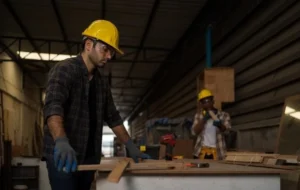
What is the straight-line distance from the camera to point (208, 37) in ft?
25.1

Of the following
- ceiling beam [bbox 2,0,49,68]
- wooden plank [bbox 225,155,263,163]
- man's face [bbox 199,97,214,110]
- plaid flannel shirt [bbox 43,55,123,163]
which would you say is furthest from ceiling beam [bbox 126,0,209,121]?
plaid flannel shirt [bbox 43,55,123,163]

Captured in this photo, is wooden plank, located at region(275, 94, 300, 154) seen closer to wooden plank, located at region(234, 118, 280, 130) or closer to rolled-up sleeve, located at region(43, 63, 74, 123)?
wooden plank, located at region(234, 118, 280, 130)

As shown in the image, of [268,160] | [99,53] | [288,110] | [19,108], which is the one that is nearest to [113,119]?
[99,53]

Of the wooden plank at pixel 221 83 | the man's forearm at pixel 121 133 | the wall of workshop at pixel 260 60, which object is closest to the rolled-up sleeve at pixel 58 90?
the man's forearm at pixel 121 133

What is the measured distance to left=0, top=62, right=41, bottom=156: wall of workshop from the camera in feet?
36.4

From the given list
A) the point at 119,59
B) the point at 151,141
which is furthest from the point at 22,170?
the point at 119,59

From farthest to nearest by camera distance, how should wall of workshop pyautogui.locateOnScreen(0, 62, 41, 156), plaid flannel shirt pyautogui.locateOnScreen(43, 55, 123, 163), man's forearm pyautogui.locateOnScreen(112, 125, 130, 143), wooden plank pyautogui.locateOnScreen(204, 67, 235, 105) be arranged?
1. wall of workshop pyautogui.locateOnScreen(0, 62, 41, 156)
2. wooden plank pyautogui.locateOnScreen(204, 67, 235, 105)
3. man's forearm pyautogui.locateOnScreen(112, 125, 130, 143)
4. plaid flannel shirt pyautogui.locateOnScreen(43, 55, 123, 163)

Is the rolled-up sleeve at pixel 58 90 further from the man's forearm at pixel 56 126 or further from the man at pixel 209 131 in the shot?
the man at pixel 209 131

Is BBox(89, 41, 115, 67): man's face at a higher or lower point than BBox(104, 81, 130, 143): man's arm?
higher

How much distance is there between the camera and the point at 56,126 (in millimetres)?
2141

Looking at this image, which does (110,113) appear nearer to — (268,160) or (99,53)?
(99,53)

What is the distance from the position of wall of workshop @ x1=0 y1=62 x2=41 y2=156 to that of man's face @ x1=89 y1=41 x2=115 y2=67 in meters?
8.91

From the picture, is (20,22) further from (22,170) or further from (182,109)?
(182,109)

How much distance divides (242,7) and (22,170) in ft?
17.0
